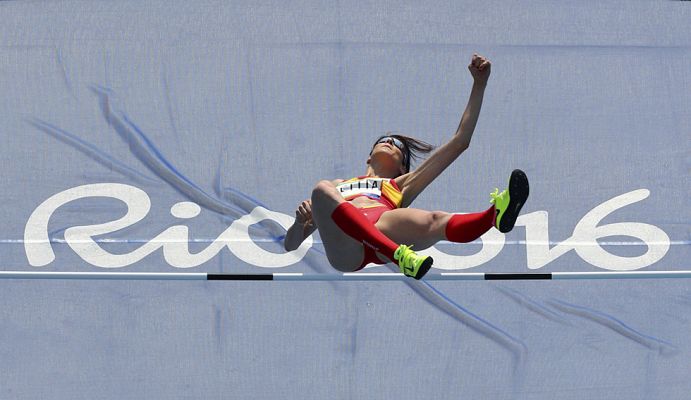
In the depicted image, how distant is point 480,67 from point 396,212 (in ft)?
1.84

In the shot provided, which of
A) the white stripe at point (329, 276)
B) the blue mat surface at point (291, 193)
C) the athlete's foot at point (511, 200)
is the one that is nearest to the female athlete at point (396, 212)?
the athlete's foot at point (511, 200)

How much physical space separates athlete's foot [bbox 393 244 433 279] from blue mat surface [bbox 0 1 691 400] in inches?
43.1

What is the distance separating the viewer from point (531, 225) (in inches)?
176

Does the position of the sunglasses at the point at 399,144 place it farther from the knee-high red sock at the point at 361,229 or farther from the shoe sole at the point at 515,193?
the shoe sole at the point at 515,193

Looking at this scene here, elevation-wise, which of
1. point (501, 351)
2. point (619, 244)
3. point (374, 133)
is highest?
point (374, 133)

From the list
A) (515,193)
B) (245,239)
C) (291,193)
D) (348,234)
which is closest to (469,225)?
(515,193)

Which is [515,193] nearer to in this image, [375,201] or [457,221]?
[457,221]

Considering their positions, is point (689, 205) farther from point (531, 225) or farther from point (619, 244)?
point (531, 225)

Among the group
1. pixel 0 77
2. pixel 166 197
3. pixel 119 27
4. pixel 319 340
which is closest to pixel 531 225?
pixel 319 340

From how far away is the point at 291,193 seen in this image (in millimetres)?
4410

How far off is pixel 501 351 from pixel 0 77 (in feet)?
7.54

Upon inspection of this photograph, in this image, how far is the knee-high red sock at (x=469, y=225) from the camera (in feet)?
11.0

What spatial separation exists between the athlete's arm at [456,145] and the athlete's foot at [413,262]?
1.99 ft

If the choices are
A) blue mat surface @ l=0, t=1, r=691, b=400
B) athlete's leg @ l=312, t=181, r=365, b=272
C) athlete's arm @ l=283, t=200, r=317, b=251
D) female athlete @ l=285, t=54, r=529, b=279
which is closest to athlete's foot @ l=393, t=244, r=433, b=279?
female athlete @ l=285, t=54, r=529, b=279
